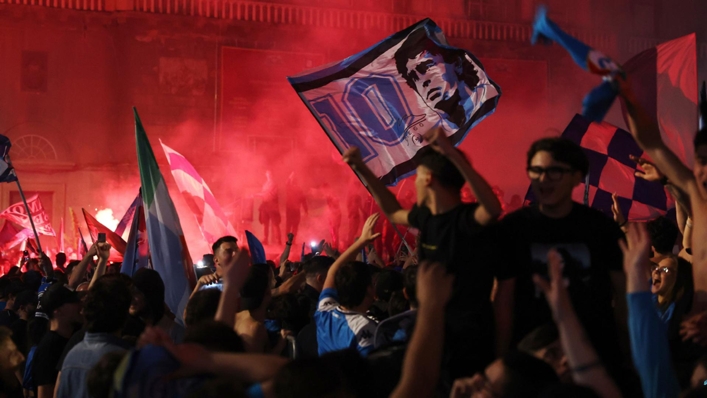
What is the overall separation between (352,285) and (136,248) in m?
2.73

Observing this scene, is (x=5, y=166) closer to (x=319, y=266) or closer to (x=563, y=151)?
(x=319, y=266)

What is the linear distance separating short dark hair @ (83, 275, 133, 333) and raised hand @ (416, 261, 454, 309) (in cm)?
172

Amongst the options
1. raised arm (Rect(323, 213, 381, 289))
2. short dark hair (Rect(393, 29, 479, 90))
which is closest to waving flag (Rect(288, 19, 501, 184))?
short dark hair (Rect(393, 29, 479, 90))

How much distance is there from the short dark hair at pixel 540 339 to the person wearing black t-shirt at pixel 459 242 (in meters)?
0.28

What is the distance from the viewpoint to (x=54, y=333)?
4473 mm

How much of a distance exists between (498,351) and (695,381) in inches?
25.8

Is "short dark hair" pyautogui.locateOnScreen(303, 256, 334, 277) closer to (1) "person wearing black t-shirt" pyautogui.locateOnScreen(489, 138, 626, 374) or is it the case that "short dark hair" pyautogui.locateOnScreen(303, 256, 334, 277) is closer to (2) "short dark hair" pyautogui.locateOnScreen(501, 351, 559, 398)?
(1) "person wearing black t-shirt" pyautogui.locateOnScreen(489, 138, 626, 374)

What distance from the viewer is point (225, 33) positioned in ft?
68.8

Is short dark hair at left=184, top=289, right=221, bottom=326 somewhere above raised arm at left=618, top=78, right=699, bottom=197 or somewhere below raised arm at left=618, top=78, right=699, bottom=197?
below

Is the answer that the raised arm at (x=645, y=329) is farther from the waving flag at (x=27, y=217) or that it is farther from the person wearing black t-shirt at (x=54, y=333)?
the waving flag at (x=27, y=217)

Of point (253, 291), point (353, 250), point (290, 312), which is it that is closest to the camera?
point (353, 250)

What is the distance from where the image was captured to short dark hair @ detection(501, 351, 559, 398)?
2.24 m

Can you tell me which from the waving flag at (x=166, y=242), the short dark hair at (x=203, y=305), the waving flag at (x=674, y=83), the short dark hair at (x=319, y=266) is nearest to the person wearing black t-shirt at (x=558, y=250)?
the short dark hair at (x=203, y=305)

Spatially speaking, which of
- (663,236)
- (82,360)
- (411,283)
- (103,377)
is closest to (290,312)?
(411,283)
